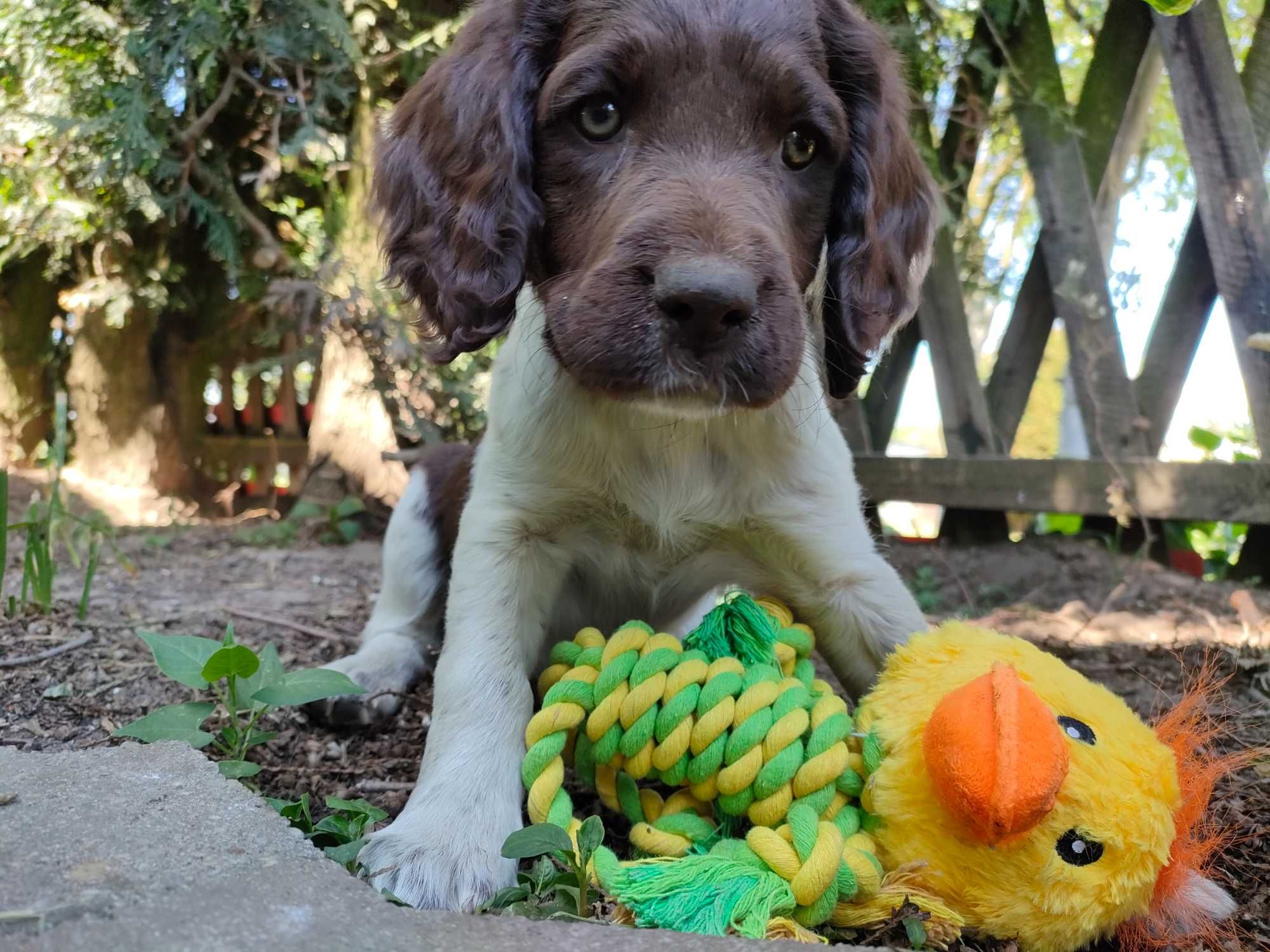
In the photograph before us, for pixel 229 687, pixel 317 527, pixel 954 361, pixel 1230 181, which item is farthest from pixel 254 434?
pixel 1230 181

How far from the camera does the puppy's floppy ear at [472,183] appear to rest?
Result: 1990 millimetres

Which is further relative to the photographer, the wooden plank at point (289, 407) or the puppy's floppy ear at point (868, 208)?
the wooden plank at point (289, 407)

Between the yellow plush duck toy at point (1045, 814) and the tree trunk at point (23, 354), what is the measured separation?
8.12 metres

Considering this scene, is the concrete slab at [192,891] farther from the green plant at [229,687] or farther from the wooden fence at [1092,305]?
the wooden fence at [1092,305]

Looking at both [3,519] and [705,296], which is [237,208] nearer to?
[3,519]

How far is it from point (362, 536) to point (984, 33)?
4.04 metres

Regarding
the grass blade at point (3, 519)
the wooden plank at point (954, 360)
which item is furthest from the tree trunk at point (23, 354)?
the wooden plank at point (954, 360)

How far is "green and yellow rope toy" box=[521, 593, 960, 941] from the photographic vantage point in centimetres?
143

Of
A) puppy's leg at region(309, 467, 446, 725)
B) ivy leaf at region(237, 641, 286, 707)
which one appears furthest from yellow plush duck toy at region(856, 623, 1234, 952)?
puppy's leg at region(309, 467, 446, 725)

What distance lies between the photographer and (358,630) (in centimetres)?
347

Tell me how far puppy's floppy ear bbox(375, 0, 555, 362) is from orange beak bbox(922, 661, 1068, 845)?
1152 mm

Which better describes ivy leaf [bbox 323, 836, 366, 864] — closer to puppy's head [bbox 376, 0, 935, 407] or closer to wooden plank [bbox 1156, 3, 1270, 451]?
puppy's head [bbox 376, 0, 935, 407]

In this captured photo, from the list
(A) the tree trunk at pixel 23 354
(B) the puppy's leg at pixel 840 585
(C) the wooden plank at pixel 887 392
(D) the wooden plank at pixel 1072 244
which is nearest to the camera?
(B) the puppy's leg at pixel 840 585

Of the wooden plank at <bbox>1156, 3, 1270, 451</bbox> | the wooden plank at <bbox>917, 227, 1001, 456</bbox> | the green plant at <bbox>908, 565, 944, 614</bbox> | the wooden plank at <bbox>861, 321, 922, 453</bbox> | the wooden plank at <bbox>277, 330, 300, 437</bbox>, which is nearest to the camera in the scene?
the wooden plank at <bbox>1156, 3, 1270, 451</bbox>
